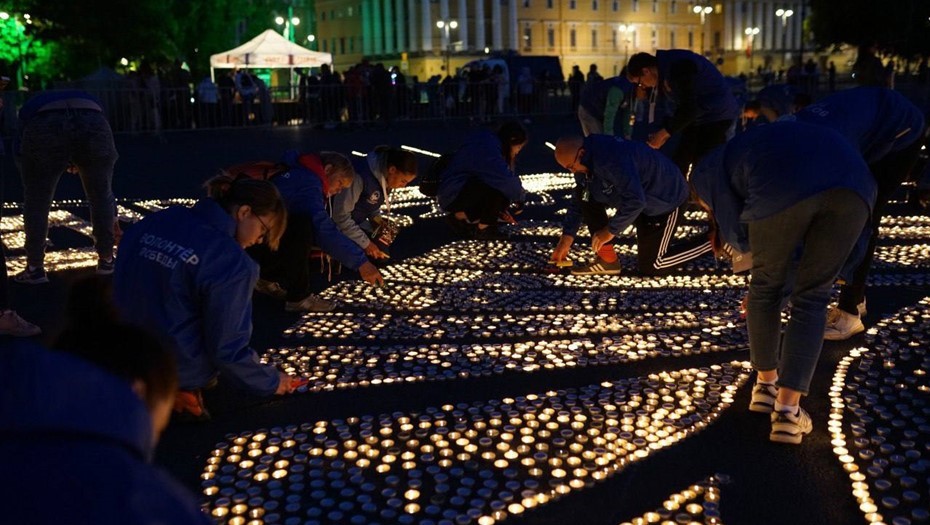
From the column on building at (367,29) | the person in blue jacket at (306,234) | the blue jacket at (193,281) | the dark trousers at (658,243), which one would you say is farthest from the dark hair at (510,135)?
the column on building at (367,29)

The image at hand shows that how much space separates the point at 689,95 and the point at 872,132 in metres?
3.46

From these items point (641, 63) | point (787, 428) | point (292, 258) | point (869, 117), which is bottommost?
point (787, 428)

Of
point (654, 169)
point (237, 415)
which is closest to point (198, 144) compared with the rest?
point (654, 169)

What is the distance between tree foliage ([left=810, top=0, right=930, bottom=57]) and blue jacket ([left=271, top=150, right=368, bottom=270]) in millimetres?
40480

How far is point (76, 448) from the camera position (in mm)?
1262

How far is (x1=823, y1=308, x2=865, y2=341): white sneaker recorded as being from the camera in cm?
562

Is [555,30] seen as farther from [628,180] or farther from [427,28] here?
[628,180]

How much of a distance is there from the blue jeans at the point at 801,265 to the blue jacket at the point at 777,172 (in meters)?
0.05

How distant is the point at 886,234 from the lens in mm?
9195

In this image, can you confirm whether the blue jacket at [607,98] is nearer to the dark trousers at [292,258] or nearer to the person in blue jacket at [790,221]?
the dark trousers at [292,258]

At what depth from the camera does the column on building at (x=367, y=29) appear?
104 meters

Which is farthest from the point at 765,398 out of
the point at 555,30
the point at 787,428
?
the point at 555,30

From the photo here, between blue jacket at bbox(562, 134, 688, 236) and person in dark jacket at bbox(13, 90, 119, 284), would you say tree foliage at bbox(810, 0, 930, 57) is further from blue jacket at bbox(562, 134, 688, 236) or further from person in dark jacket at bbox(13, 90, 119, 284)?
person in dark jacket at bbox(13, 90, 119, 284)

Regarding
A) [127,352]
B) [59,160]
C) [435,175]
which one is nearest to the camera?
[127,352]
